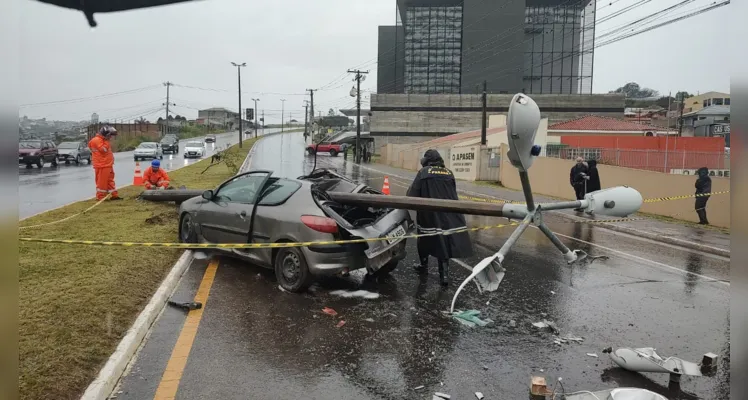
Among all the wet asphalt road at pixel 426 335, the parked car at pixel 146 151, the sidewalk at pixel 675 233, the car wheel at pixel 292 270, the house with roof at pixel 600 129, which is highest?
the house with roof at pixel 600 129

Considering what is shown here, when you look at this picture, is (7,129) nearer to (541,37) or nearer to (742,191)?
(742,191)

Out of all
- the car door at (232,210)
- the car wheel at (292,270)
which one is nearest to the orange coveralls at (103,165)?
the car door at (232,210)

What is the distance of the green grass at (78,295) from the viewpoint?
157 inches

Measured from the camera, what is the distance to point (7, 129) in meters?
1.02

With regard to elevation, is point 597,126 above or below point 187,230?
above

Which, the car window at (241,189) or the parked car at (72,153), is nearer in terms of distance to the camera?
the car window at (241,189)

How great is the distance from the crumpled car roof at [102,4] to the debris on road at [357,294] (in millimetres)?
5392

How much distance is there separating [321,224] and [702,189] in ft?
39.5

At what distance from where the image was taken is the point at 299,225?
6480 millimetres

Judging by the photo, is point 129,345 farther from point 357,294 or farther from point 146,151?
point 146,151

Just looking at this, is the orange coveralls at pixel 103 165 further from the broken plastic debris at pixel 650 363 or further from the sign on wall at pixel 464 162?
the sign on wall at pixel 464 162

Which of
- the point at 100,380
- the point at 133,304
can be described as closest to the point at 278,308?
the point at 133,304

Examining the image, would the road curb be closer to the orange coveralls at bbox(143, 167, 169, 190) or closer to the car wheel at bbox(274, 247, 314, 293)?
the car wheel at bbox(274, 247, 314, 293)

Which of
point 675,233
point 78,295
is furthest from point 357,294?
point 675,233
